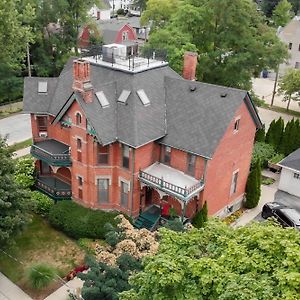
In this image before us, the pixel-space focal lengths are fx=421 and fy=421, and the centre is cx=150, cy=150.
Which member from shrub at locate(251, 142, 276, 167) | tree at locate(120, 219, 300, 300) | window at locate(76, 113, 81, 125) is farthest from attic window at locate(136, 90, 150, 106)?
tree at locate(120, 219, 300, 300)

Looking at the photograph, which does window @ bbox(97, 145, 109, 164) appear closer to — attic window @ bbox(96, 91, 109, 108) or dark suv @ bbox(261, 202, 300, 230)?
attic window @ bbox(96, 91, 109, 108)

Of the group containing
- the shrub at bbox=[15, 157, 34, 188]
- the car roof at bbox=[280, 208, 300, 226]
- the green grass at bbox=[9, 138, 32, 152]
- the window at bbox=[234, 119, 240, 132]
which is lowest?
the green grass at bbox=[9, 138, 32, 152]

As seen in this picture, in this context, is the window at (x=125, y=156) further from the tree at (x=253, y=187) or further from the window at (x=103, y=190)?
the tree at (x=253, y=187)

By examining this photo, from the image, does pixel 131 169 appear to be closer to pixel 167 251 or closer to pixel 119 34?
pixel 167 251

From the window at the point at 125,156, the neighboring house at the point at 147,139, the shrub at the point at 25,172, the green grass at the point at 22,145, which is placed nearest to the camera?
the neighboring house at the point at 147,139

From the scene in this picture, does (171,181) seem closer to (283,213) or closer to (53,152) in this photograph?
(283,213)

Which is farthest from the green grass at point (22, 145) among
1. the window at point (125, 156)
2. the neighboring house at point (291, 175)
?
the neighboring house at point (291, 175)
